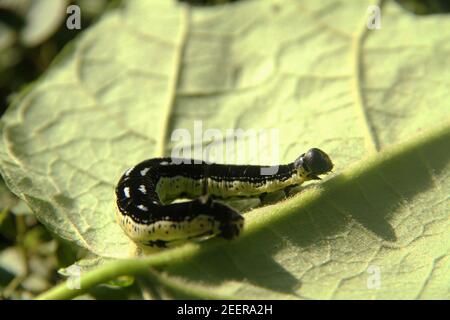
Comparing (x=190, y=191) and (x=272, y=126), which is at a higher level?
(x=272, y=126)

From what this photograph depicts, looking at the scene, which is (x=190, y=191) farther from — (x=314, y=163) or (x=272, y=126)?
(x=314, y=163)

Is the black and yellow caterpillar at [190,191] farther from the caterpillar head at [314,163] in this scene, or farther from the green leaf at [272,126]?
the green leaf at [272,126]

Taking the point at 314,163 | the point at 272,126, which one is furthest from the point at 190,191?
the point at 314,163

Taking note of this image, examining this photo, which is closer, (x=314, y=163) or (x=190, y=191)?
(x=314, y=163)

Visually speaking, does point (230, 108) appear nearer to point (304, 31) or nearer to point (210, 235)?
point (304, 31)

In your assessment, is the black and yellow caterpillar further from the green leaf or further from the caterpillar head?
the green leaf

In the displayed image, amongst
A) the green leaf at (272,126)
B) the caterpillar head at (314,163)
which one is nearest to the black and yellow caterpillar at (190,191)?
the caterpillar head at (314,163)

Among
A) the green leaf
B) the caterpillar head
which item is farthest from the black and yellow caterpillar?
the green leaf
